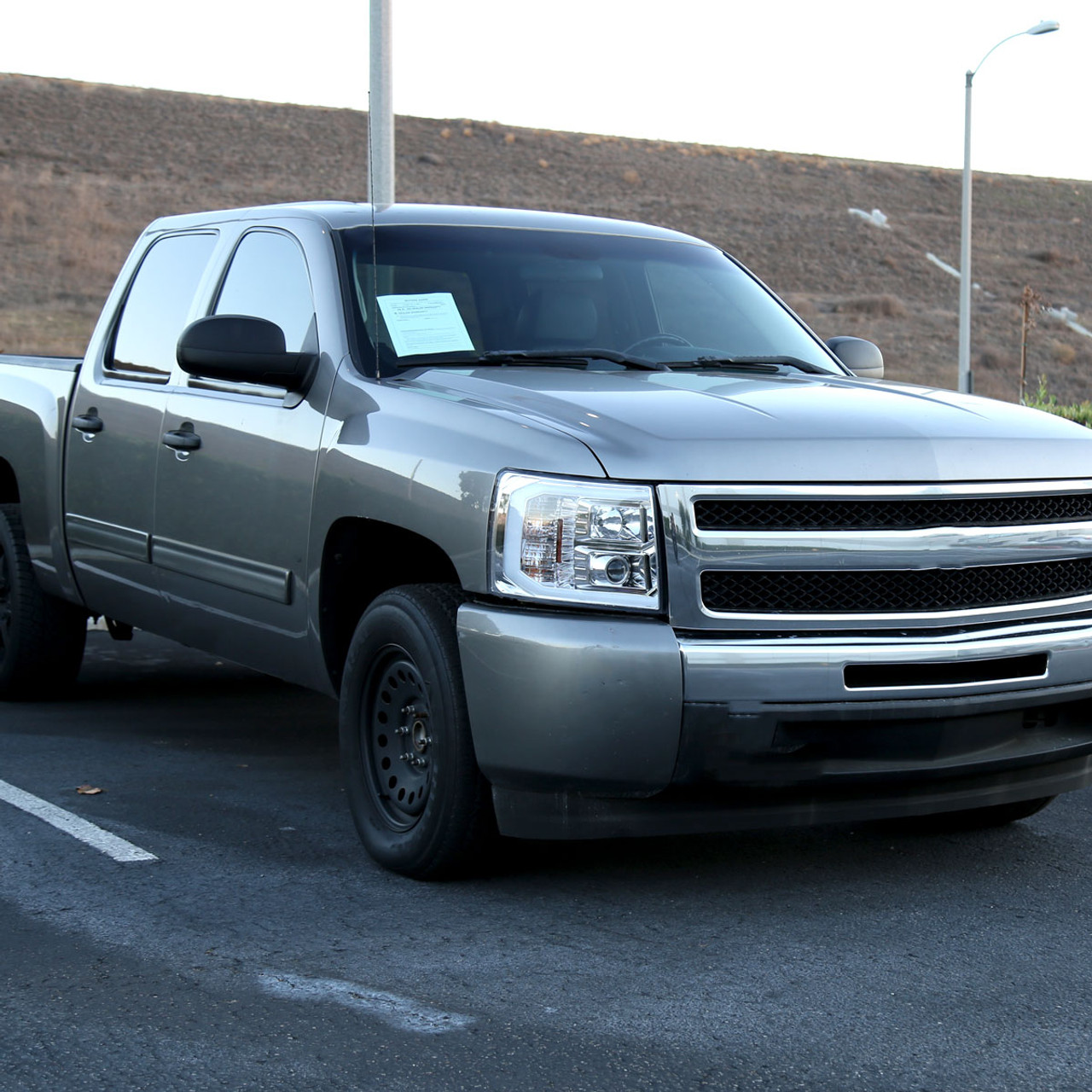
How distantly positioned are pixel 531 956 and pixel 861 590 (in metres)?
1.21

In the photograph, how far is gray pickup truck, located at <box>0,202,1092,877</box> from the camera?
3.95 meters

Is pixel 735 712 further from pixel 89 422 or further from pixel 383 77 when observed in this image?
pixel 383 77

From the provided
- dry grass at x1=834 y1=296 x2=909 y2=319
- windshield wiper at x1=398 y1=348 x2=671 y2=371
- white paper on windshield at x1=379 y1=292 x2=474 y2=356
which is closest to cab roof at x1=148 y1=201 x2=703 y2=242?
white paper on windshield at x1=379 y1=292 x2=474 y2=356

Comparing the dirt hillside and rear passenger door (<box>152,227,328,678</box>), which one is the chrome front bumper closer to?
rear passenger door (<box>152,227,328,678</box>)

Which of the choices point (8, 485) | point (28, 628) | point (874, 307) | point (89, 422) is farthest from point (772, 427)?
point (874, 307)

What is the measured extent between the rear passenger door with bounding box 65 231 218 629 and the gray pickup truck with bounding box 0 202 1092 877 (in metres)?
0.18

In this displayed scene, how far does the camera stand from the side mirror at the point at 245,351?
492 cm

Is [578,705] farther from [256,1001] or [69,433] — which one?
[69,433]

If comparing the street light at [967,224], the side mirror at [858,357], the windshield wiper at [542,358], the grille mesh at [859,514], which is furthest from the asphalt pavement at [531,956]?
the street light at [967,224]

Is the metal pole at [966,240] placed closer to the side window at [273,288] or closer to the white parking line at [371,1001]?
the side window at [273,288]

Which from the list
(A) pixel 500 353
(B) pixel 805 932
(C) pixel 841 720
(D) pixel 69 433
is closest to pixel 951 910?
(B) pixel 805 932

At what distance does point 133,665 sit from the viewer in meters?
8.30

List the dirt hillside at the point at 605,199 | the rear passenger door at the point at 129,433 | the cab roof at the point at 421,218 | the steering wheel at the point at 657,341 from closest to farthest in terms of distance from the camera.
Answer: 1. the steering wheel at the point at 657,341
2. the cab roof at the point at 421,218
3. the rear passenger door at the point at 129,433
4. the dirt hillside at the point at 605,199

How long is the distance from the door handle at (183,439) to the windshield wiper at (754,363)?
161 cm
